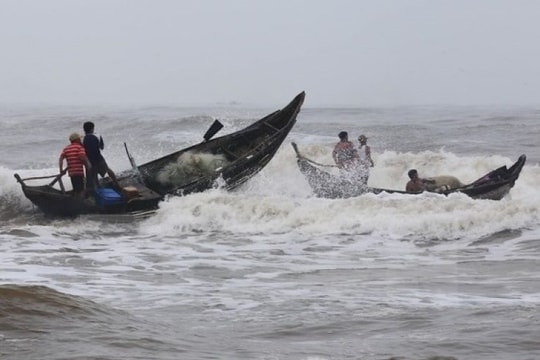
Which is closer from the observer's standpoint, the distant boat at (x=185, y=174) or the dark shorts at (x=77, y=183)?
the dark shorts at (x=77, y=183)

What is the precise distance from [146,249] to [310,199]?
4284 millimetres

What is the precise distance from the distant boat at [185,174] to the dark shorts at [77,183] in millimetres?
135

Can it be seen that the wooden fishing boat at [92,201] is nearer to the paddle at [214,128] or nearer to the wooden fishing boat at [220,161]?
the wooden fishing boat at [220,161]

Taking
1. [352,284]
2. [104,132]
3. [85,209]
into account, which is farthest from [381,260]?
[104,132]

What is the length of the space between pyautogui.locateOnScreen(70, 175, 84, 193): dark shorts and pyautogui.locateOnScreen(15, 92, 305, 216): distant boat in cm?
14

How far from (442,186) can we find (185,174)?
4787 mm

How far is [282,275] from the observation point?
10.4 m

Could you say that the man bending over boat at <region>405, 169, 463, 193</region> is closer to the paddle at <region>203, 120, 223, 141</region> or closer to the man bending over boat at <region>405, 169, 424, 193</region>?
the man bending over boat at <region>405, 169, 424, 193</region>

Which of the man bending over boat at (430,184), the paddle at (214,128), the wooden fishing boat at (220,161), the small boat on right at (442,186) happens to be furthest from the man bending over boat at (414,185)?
the paddle at (214,128)

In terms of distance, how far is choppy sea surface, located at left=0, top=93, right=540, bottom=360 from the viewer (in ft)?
21.2

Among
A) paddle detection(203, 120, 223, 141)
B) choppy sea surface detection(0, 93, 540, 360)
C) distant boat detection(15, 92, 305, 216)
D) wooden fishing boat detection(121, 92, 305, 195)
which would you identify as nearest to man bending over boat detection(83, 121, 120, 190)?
distant boat detection(15, 92, 305, 216)

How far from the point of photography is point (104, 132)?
37.3 metres

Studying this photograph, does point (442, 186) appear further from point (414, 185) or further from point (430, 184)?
point (414, 185)

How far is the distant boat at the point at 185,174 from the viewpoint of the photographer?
1497cm
